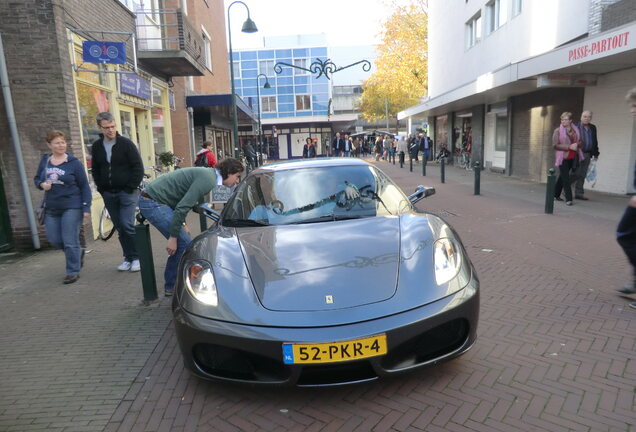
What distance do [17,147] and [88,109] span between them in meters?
1.70

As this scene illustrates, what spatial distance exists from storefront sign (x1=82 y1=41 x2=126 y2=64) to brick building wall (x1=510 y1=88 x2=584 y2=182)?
11.9m

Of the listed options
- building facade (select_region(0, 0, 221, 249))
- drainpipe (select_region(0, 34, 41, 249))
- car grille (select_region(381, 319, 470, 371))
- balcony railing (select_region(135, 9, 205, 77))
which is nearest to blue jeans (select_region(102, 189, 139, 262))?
building facade (select_region(0, 0, 221, 249))

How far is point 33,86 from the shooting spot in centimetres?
695

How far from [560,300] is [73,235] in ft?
17.6

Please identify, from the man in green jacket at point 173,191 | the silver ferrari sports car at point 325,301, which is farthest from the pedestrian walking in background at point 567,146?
the man in green jacket at point 173,191

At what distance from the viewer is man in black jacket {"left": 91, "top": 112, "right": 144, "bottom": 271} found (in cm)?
548

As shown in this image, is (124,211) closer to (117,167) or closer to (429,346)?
(117,167)

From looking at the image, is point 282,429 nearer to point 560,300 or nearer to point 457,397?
point 457,397

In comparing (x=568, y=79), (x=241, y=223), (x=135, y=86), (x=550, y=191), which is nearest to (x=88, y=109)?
(x=135, y=86)

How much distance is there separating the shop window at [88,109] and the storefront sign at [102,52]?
66cm

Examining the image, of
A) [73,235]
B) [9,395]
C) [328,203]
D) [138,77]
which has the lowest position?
[9,395]

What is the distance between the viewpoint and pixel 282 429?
2449 mm

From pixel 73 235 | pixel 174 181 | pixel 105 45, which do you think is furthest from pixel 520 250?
pixel 105 45

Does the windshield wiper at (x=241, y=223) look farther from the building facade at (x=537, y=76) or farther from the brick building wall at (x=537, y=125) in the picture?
the brick building wall at (x=537, y=125)
